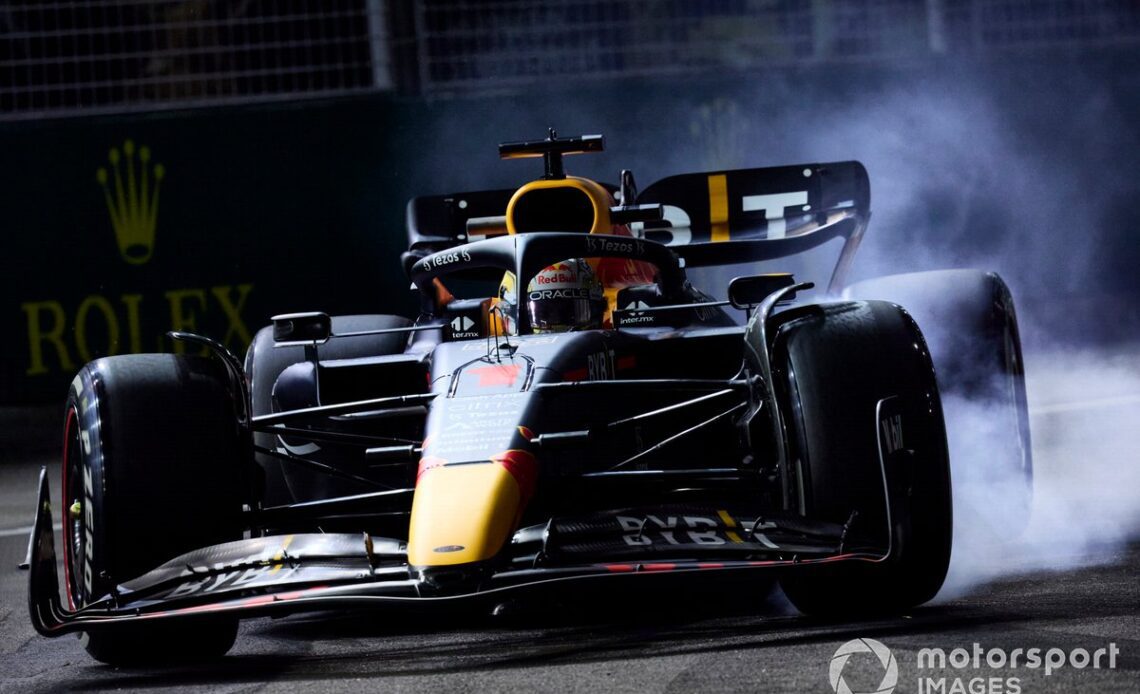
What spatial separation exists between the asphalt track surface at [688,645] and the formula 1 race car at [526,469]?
0.53ft

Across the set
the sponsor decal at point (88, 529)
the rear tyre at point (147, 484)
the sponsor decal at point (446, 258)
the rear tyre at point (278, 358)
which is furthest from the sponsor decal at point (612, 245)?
the sponsor decal at point (88, 529)

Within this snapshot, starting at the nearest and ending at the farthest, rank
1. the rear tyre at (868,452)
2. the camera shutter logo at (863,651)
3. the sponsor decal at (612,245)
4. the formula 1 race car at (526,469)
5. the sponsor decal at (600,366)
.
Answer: the camera shutter logo at (863,651) < the formula 1 race car at (526,469) < the rear tyre at (868,452) < the sponsor decal at (600,366) < the sponsor decal at (612,245)

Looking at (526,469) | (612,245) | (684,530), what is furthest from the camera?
(612,245)

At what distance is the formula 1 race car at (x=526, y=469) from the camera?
13.9ft

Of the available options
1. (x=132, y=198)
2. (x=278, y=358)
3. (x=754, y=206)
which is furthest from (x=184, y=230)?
(x=278, y=358)

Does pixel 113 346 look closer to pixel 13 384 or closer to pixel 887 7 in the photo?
pixel 13 384

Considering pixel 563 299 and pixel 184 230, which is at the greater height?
pixel 184 230

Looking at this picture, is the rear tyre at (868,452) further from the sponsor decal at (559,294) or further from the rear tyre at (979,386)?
the rear tyre at (979,386)

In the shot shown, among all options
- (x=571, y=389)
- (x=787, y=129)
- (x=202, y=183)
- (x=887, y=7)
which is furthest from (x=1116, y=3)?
(x=571, y=389)

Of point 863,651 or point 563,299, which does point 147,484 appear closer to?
point 563,299

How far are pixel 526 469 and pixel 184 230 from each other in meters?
7.60

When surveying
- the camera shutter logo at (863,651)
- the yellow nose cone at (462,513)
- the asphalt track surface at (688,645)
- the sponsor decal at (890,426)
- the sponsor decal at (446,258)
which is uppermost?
the sponsor decal at (446,258)

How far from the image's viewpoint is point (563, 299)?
5945 mm

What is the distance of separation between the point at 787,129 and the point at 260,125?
3.69 m
